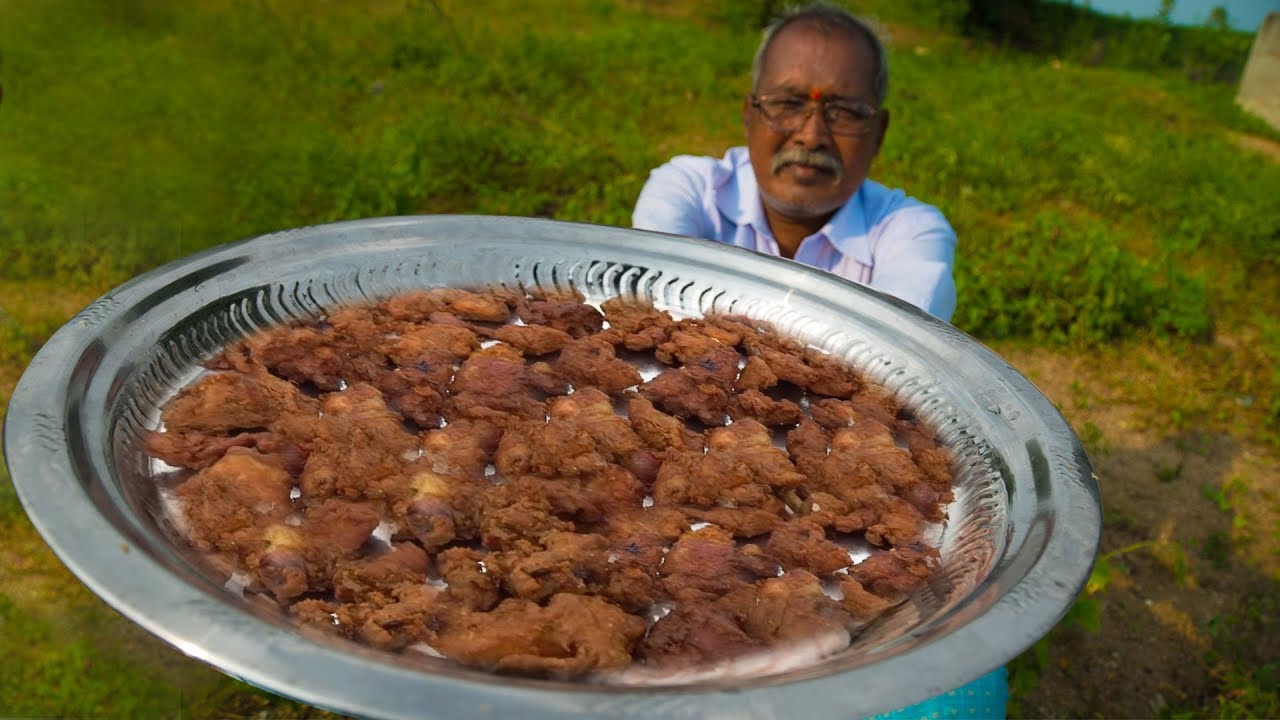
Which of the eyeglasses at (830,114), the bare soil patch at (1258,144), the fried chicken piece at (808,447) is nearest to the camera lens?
the fried chicken piece at (808,447)

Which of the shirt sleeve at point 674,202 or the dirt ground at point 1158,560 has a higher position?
the shirt sleeve at point 674,202

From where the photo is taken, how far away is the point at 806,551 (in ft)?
4.62

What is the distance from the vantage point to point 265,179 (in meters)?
5.17

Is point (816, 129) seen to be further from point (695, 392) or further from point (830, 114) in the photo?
point (695, 392)

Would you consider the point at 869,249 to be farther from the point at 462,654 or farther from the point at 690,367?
the point at 462,654

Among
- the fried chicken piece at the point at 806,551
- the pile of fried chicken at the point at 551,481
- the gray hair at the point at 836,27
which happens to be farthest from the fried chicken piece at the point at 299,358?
the gray hair at the point at 836,27

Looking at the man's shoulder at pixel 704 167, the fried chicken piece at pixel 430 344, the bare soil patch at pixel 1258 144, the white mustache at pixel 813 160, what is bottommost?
the bare soil patch at pixel 1258 144

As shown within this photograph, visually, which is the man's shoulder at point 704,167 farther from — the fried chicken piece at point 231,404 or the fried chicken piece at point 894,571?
the fried chicken piece at point 894,571

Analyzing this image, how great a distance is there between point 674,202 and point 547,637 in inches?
82.6

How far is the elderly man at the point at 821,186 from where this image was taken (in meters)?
2.70

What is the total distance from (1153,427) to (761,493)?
3.44 m

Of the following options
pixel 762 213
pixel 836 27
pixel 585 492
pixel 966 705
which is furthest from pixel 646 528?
pixel 762 213

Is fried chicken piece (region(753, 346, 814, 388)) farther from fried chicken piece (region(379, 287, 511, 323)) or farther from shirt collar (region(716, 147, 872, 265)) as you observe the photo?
shirt collar (region(716, 147, 872, 265))

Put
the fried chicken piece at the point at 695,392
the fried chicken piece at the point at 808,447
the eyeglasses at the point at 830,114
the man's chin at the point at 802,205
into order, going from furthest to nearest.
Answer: the man's chin at the point at 802,205
the eyeglasses at the point at 830,114
the fried chicken piece at the point at 695,392
the fried chicken piece at the point at 808,447
